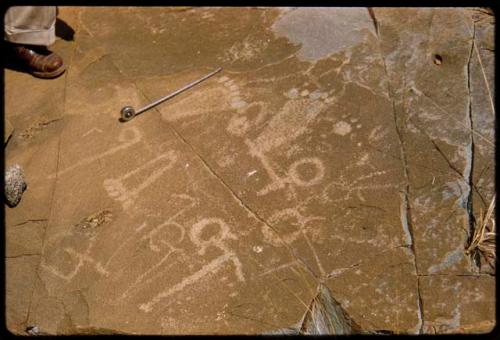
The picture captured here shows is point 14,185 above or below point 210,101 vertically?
below

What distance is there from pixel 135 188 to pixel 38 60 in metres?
1.22

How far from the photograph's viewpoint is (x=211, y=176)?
2.89 m

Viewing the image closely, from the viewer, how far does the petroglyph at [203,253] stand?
250 cm

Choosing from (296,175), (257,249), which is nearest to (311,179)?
(296,175)

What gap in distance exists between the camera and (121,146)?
10.2 ft

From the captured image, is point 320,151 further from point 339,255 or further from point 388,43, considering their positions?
point 388,43

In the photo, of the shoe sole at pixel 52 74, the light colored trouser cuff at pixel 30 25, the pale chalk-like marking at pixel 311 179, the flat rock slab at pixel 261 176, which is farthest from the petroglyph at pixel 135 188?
the light colored trouser cuff at pixel 30 25

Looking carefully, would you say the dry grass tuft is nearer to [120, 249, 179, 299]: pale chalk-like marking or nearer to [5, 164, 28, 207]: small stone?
[120, 249, 179, 299]: pale chalk-like marking

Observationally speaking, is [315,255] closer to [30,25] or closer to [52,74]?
[52,74]

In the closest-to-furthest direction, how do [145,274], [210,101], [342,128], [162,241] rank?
[145,274]
[162,241]
[342,128]
[210,101]

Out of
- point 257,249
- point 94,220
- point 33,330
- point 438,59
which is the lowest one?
point 33,330

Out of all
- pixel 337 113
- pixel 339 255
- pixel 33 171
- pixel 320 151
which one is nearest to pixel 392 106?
pixel 337 113

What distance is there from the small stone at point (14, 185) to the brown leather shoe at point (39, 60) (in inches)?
32.4

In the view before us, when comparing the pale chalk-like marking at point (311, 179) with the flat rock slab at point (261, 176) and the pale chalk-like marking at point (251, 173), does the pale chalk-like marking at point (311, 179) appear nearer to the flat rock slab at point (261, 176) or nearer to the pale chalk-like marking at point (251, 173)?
the flat rock slab at point (261, 176)
